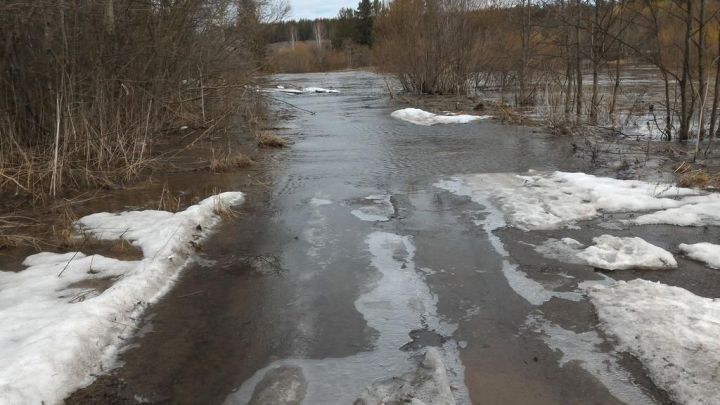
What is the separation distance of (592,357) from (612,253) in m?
1.87

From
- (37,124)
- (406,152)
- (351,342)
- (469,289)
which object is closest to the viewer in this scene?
(351,342)

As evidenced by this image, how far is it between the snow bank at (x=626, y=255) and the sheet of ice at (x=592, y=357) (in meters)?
1.27

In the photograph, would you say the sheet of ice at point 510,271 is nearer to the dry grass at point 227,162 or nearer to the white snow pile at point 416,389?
the white snow pile at point 416,389

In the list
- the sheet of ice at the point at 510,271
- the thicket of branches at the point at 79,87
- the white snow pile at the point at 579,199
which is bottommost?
the sheet of ice at the point at 510,271

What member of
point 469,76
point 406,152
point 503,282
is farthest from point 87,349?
point 469,76

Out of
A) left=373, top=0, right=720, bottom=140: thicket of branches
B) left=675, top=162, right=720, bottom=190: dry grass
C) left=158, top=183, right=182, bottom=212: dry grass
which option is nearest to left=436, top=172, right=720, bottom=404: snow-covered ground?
left=675, top=162, right=720, bottom=190: dry grass

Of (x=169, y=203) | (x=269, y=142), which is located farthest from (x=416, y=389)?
(x=269, y=142)

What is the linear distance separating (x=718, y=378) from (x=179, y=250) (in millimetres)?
4399

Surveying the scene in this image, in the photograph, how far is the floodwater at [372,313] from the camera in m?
3.32

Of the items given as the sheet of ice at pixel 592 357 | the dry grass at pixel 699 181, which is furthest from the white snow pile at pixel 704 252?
the dry grass at pixel 699 181

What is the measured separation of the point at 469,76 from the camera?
24.3 meters

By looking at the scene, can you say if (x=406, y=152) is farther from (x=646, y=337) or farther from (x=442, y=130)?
(x=646, y=337)

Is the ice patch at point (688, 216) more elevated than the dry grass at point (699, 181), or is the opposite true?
the dry grass at point (699, 181)

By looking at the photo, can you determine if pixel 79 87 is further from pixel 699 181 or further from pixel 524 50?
pixel 524 50
